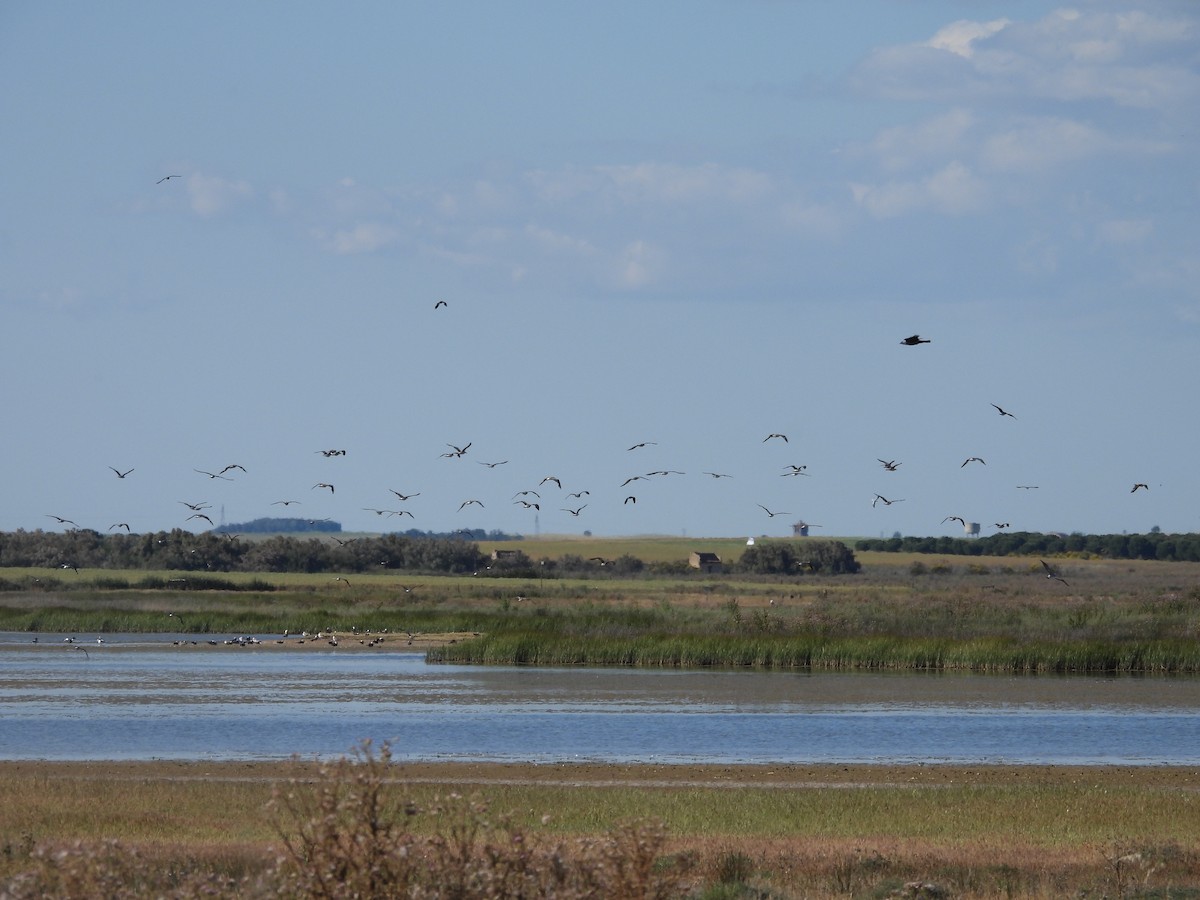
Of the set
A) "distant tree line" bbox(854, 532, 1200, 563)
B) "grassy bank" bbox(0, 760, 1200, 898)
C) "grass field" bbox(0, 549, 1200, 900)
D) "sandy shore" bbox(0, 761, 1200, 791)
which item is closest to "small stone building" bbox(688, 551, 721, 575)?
"distant tree line" bbox(854, 532, 1200, 563)

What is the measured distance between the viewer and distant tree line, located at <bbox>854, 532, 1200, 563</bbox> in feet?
445

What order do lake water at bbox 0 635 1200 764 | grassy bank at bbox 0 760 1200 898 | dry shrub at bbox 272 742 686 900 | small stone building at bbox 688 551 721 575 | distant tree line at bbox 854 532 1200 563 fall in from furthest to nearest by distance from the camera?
distant tree line at bbox 854 532 1200 563 < small stone building at bbox 688 551 721 575 < lake water at bbox 0 635 1200 764 < grassy bank at bbox 0 760 1200 898 < dry shrub at bbox 272 742 686 900

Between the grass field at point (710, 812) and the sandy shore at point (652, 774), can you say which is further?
the sandy shore at point (652, 774)

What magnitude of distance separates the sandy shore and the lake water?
49.7 inches

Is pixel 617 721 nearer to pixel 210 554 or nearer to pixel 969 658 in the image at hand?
pixel 969 658

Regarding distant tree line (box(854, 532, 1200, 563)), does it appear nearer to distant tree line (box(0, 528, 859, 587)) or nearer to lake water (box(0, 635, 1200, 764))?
distant tree line (box(0, 528, 859, 587))

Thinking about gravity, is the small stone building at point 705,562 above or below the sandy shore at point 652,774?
above

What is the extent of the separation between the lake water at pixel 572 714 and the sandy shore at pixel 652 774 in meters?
1.26

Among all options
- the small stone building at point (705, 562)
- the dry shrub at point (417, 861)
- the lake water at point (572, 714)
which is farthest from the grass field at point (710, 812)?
the small stone building at point (705, 562)

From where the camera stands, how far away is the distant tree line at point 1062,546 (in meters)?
136

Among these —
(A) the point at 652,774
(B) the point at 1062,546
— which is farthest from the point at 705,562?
(A) the point at 652,774

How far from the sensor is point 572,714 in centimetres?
3362

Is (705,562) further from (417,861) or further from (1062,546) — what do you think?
(417,861)

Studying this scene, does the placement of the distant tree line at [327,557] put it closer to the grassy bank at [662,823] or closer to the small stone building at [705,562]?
the small stone building at [705,562]
